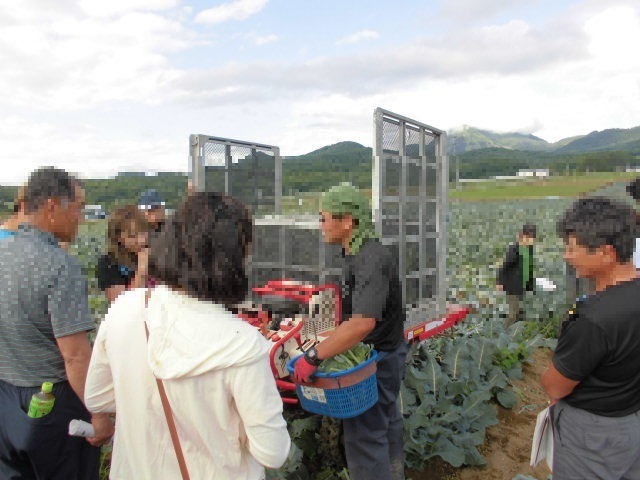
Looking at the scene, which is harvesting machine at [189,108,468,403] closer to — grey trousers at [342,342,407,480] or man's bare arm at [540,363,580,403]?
grey trousers at [342,342,407,480]

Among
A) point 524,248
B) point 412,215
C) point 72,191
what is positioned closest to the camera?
point 72,191

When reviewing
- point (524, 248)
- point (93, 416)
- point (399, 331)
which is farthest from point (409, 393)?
point (524, 248)

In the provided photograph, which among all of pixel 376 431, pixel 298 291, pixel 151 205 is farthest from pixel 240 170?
pixel 376 431

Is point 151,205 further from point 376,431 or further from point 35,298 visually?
point 376,431

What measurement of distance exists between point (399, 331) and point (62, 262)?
1.84 metres

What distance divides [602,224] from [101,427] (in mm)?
2276

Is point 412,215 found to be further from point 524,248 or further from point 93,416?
point 524,248

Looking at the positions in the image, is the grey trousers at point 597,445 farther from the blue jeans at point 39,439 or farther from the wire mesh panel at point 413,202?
the blue jeans at point 39,439

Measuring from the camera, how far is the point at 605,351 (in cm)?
210

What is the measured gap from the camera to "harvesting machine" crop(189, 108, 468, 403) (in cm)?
376

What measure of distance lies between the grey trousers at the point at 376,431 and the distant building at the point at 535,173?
4122cm

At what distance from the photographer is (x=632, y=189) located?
13.2 ft

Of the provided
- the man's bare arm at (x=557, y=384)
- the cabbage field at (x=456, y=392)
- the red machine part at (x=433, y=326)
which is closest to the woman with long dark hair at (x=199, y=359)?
the man's bare arm at (x=557, y=384)

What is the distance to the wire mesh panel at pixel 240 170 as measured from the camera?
496 centimetres
